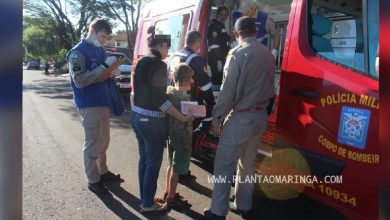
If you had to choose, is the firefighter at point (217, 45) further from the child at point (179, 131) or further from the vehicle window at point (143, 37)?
the vehicle window at point (143, 37)

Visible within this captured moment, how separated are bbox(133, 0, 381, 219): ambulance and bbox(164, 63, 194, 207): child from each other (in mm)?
759

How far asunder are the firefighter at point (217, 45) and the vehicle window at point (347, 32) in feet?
5.49

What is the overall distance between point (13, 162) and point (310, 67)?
2.65 m

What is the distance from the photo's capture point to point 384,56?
0.82 metres

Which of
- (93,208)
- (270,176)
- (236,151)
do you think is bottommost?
(93,208)

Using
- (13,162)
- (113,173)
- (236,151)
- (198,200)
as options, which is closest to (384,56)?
(13,162)

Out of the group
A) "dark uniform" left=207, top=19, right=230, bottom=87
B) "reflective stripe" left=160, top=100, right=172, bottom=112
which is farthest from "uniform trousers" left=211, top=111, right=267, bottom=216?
"dark uniform" left=207, top=19, right=230, bottom=87

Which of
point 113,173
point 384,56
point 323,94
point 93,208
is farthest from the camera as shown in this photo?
point 113,173

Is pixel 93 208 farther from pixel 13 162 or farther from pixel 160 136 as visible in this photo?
pixel 13 162

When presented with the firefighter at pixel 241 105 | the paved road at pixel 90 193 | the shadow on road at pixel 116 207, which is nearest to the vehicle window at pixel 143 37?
the paved road at pixel 90 193

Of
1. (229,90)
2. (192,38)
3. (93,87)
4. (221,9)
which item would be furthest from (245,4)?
(93,87)

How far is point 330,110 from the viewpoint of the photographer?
2951mm

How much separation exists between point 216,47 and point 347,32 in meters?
1.82

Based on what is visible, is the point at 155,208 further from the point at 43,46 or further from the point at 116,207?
the point at 43,46
